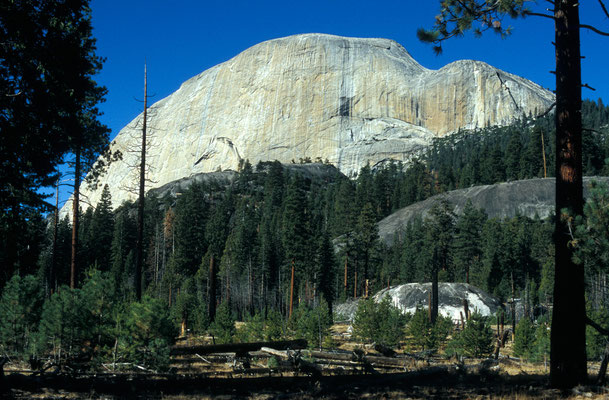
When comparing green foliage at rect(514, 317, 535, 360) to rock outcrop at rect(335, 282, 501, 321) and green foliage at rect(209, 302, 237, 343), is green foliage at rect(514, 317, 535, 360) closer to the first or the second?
green foliage at rect(209, 302, 237, 343)

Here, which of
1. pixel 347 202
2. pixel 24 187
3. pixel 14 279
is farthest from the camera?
pixel 347 202

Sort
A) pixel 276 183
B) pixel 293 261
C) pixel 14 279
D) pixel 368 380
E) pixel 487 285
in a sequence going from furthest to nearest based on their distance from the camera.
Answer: pixel 276 183
pixel 487 285
pixel 293 261
pixel 14 279
pixel 368 380

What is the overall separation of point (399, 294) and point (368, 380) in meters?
42.0

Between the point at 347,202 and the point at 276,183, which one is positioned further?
the point at 276,183

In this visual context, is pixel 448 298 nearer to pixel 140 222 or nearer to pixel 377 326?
pixel 377 326

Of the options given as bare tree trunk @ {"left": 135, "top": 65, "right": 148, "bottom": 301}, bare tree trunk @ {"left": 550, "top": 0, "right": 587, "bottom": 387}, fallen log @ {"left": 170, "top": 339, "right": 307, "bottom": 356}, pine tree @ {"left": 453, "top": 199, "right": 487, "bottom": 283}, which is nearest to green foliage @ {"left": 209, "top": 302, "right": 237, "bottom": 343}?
bare tree trunk @ {"left": 135, "top": 65, "right": 148, "bottom": 301}

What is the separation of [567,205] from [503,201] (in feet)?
259

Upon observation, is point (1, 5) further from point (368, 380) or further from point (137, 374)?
point (368, 380)

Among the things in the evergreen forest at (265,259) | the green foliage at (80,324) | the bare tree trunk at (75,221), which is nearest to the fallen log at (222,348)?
the evergreen forest at (265,259)

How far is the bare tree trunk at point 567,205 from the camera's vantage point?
797 cm

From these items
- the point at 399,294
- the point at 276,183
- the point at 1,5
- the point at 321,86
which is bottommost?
the point at 399,294

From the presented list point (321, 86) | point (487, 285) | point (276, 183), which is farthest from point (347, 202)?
point (321, 86)

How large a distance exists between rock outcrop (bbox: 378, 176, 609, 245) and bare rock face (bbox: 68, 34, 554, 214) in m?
79.4

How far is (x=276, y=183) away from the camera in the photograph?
371 ft
